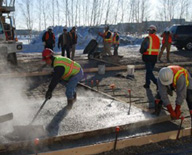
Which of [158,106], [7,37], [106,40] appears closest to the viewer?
[158,106]

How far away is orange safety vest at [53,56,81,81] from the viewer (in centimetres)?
467

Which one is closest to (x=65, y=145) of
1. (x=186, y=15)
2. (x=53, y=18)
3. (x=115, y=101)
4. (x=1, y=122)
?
(x=1, y=122)

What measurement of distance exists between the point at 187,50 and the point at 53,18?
16546 mm

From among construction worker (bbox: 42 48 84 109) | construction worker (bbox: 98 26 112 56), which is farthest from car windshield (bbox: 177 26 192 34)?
construction worker (bbox: 42 48 84 109)

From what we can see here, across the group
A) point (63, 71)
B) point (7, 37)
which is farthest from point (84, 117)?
point (7, 37)

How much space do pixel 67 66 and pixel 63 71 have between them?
20 centimetres

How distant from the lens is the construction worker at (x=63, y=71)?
459 centimetres

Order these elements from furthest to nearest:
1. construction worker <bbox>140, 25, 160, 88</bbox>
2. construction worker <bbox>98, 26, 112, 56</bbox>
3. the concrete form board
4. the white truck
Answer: construction worker <bbox>98, 26, 112, 56</bbox>
the white truck
construction worker <bbox>140, 25, 160, 88</bbox>
the concrete form board

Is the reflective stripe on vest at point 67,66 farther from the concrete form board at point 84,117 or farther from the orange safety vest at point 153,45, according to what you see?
the orange safety vest at point 153,45

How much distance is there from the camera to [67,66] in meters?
4.88

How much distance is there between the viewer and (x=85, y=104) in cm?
548

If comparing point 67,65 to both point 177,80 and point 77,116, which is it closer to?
point 77,116

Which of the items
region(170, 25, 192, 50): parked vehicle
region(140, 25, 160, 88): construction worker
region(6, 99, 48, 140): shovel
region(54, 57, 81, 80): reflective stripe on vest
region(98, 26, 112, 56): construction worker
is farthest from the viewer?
region(170, 25, 192, 50): parked vehicle

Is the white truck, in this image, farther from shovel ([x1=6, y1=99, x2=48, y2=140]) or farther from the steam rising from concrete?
shovel ([x1=6, y1=99, x2=48, y2=140])
